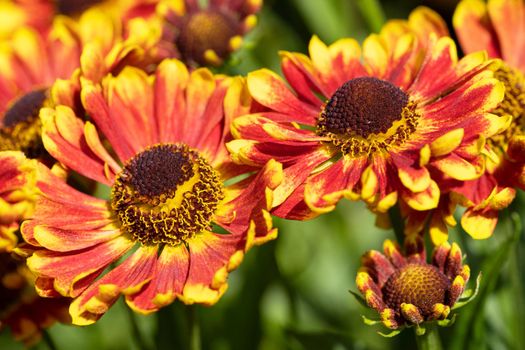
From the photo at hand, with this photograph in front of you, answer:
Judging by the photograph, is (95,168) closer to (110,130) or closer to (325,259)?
(110,130)

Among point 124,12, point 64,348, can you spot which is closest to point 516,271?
point 64,348

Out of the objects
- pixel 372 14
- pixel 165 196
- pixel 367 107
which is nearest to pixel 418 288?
pixel 367 107

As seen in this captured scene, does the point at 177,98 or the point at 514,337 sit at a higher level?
the point at 177,98

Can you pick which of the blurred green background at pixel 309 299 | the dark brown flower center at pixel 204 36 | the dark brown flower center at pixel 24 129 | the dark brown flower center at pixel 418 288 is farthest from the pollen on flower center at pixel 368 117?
the dark brown flower center at pixel 24 129

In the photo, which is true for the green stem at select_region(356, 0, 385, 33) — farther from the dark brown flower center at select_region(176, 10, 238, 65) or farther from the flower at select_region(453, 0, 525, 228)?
the dark brown flower center at select_region(176, 10, 238, 65)

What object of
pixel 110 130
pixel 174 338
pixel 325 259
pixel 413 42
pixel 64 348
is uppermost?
pixel 413 42

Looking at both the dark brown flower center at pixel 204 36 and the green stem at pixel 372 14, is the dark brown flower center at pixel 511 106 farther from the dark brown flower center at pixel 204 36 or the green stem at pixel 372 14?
the dark brown flower center at pixel 204 36
